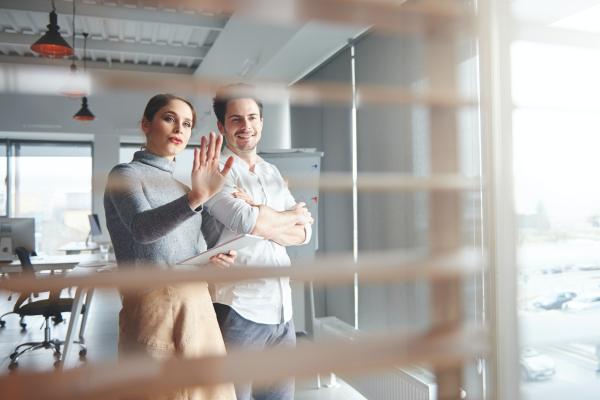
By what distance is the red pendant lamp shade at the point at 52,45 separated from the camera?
378 cm

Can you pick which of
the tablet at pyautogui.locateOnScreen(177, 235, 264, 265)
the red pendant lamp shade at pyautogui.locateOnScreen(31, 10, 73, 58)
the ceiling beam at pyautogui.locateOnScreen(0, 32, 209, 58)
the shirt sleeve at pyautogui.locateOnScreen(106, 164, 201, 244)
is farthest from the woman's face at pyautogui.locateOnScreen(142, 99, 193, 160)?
the ceiling beam at pyautogui.locateOnScreen(0, 32, 209, 58)

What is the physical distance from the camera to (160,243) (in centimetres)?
117

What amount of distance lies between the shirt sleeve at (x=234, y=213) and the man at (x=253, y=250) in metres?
0.03

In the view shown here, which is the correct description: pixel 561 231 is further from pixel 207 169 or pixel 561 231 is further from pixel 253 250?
pixel 207 169

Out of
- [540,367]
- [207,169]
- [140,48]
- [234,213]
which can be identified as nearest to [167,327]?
[234,213]

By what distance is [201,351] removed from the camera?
115 cm

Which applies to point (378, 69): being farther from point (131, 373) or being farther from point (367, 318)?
point (131, 373)

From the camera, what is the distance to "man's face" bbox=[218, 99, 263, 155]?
145 cm

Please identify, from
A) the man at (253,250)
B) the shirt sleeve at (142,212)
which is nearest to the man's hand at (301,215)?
the man at (253,250)

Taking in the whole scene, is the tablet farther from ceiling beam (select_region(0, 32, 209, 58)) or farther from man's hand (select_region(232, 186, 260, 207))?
ceiling beam (select_region(0, 32, 209, 58))

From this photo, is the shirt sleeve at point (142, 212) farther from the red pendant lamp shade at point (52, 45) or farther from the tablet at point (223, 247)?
the red pendant lamp shade at point (52, 45)

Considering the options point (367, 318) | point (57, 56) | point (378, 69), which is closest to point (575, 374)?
point (367, 318)

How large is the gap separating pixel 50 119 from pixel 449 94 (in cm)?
880

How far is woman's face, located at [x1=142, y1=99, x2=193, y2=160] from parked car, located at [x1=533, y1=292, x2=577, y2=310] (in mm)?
1789
